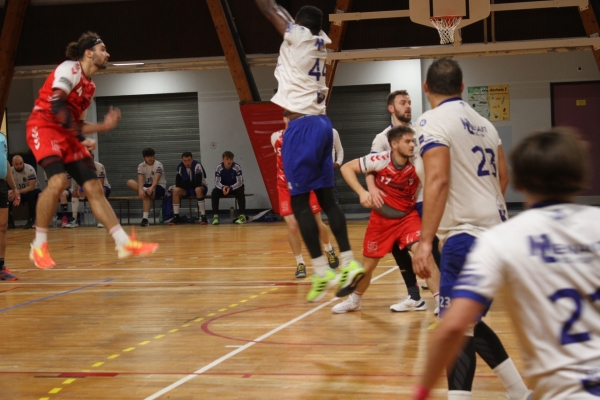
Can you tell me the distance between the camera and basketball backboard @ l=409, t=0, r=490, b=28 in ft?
41.7

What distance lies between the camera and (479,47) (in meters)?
14.8

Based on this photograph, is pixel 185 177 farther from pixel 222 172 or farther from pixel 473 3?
pixel 473 3

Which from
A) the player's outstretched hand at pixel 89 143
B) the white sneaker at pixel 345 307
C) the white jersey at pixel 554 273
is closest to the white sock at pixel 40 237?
the player's outstretched hand at pixel 89 143

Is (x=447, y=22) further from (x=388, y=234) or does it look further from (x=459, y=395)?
(x=459, y=395)

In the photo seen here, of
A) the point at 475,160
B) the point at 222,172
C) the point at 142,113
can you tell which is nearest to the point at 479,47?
the point at 222,172

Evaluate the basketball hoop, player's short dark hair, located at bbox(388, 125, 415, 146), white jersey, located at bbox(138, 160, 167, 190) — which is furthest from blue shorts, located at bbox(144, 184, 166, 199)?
player's short dark hair, located at bbox(388, 125, 415, 146)

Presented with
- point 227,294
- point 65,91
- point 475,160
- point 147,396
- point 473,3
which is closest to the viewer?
point 475,160

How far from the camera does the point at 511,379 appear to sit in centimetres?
387

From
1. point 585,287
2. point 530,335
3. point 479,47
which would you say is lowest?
point 530,335

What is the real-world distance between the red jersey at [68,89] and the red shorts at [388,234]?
2643 millimetres

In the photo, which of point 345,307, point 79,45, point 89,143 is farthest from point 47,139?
point 345,307

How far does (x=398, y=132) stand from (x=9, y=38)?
14.9m

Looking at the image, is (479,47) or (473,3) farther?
(479,47)

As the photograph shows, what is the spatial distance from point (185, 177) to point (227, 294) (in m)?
10.4
